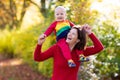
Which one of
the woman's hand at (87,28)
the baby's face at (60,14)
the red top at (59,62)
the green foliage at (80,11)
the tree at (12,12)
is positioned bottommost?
the tree at (12,12)

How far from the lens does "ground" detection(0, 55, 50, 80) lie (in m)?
10.5

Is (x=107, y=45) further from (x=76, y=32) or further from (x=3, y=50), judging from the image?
(x=3, y=50)

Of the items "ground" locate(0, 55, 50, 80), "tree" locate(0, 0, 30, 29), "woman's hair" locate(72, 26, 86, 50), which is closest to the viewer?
"woman's hair" locate(72, 26, 86, 50)

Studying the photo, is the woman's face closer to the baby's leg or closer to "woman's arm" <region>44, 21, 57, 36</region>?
the baby's leg

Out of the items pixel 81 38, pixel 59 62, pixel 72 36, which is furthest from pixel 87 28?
pixel 59 62

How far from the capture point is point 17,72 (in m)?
11.2

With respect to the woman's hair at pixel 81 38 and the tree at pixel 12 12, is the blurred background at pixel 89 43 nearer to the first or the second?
the woman's hair at pixel 81 38

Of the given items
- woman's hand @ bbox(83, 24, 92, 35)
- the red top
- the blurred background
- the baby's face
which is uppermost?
the baby's face

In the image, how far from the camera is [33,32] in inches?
456

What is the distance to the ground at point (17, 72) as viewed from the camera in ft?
34.5

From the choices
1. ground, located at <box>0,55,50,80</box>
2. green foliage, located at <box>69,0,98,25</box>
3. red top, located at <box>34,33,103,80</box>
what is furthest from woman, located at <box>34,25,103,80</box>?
ground, located at <box>0,55,50,80</box>

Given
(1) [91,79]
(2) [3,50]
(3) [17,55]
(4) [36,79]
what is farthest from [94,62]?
(2) [3,50]

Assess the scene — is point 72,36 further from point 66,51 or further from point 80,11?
point 80,11

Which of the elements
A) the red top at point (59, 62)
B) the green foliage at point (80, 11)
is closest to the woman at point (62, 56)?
the red top at point (59, 62)
